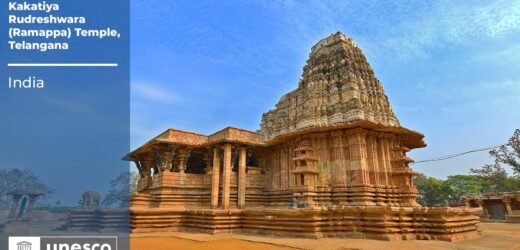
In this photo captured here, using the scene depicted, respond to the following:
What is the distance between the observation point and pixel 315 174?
13273 mm

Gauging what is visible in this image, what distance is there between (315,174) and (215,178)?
205 inches

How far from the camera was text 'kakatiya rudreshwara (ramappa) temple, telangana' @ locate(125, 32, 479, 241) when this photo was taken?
10.3m

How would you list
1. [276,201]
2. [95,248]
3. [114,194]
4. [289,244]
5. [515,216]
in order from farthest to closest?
1. [114,194]
2. [515,216]
3. [276,201]
4. [289,244]
5. [95,248]

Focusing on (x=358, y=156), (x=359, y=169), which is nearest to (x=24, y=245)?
(x=359, y=169)

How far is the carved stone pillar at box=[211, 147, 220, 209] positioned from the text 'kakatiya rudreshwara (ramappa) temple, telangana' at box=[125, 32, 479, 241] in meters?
0.05

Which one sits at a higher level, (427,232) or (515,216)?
(427,232)

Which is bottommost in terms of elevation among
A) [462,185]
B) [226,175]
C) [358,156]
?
[462,185]

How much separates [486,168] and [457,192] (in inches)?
327

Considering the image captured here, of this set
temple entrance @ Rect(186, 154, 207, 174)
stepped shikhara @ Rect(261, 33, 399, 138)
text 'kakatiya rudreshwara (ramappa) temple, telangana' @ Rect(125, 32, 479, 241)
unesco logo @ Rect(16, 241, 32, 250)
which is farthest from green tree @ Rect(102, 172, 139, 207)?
unesco logo @ Rect(16, 241, 32, 250)

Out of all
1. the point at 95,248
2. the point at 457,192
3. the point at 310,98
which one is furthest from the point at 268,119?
the point at 457,192

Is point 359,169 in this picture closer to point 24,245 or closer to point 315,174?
point 315,174

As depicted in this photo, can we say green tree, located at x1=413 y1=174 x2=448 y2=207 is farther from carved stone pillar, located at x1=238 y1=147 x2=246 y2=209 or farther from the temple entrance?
carved stone pillar, located at x1=238 y1=147 x2=246 y2=209

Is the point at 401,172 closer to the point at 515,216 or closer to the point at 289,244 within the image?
the point at 289,244

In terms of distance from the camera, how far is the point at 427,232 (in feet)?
32.2
